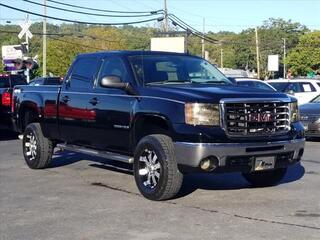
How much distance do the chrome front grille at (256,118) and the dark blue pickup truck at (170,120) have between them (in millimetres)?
12

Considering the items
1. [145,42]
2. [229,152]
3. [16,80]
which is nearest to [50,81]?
[16,80]

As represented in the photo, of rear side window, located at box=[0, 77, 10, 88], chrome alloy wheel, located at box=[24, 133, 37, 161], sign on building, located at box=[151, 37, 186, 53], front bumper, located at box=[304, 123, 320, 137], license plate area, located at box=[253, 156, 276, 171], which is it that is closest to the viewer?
license plate area, located at box=[253, 156, 276, 171]

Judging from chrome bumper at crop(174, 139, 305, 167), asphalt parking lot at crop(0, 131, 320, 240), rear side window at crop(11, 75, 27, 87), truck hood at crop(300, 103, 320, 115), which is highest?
rear side window at crop(11, 75, 27, 87)

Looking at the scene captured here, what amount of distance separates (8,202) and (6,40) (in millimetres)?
102649

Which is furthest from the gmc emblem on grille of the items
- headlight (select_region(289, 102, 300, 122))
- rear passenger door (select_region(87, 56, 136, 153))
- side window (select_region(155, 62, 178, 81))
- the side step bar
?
the side step bar

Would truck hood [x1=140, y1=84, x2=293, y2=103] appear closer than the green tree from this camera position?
Yes

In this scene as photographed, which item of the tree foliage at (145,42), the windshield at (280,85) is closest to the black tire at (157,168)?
the windshield at (280,85)

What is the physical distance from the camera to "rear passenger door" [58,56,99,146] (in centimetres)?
888

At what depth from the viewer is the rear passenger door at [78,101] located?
350 inches

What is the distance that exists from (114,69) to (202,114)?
2.00 metres

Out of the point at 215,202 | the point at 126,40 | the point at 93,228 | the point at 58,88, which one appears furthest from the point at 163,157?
the point at 126,40

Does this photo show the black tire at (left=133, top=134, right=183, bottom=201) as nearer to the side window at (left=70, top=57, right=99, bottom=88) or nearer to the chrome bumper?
the chrome bumper

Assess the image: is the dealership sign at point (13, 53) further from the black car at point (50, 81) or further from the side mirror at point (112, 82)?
the side mirror at point (112, 82)

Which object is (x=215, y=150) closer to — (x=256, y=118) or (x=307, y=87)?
(x=256, y=118)
